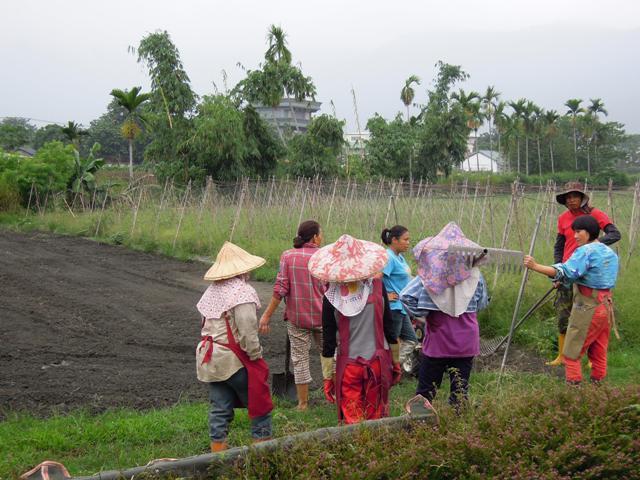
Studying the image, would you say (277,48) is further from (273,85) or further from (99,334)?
(99,334)

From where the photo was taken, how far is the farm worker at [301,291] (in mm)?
5012

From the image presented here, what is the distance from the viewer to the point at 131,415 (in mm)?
5031

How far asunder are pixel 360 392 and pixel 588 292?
197 centimetres

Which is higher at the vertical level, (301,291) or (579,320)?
(301,291)

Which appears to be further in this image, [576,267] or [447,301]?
[576,267]

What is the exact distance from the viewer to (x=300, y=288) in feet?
16.6

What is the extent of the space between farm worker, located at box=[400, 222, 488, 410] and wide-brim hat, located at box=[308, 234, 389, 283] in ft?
0.93

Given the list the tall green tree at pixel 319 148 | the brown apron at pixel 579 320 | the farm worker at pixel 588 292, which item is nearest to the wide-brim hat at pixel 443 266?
the farm worker at pixel 588 292

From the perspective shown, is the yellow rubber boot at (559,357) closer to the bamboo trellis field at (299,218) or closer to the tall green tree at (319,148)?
the bamboo trellis field at (299,218)

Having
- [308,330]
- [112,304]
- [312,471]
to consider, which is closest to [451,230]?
[308,330]

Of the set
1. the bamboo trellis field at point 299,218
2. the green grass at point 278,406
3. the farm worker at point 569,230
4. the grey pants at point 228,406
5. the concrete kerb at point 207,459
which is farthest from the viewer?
the bamboo trellis field at point 299,218

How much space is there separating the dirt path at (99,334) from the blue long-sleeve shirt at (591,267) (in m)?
1.81

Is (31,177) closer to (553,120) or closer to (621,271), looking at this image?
(621,271)

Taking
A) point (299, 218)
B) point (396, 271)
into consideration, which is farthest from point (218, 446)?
point (299, 218)
